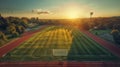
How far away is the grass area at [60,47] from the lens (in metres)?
11.9

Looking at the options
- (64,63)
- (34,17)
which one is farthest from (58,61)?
(34,17)

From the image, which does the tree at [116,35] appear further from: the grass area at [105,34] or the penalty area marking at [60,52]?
the penalty area marking at [60,52]

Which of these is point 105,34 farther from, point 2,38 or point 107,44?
point 2,38

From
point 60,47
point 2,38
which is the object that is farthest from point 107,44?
point 2,38

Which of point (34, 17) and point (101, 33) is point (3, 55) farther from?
point (101, 33)

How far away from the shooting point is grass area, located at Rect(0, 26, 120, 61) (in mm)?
11914

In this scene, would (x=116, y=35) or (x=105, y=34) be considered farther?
(x=105, y=34)

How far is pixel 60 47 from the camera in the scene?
12406 millimetres

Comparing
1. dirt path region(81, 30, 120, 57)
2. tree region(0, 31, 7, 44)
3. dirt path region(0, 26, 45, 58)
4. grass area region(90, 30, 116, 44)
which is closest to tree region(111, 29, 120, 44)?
grass area region(90, 30, 116, 44)

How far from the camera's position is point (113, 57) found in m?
11.9

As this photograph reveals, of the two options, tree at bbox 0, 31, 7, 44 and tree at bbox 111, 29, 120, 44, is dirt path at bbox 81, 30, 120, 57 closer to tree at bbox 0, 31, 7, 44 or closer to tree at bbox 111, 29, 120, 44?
tree at bbox 111, 29, 120, 44

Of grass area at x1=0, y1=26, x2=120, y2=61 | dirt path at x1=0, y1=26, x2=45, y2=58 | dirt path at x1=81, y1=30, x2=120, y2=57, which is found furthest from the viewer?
dirt path at x1=0, y1=26, x2=45, y2=58

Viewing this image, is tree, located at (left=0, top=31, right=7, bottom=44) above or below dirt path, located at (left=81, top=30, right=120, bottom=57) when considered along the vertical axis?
above

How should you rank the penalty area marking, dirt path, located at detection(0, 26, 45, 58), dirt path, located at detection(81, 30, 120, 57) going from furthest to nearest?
dirt path, located at detection(0, 26, 45, 58), dirt path, located at detection(81, 30, 120, 57), the penalty area marking
